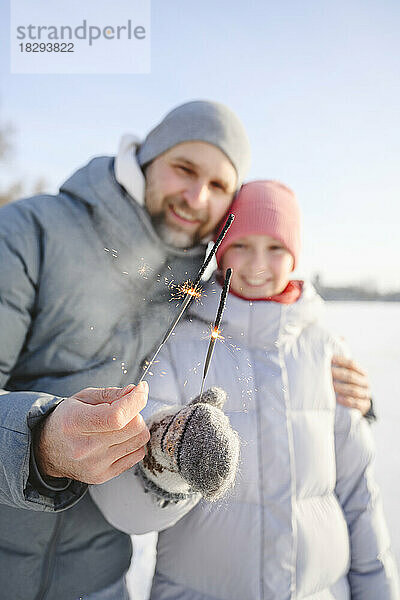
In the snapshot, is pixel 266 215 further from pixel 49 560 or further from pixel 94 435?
pixel 49 560

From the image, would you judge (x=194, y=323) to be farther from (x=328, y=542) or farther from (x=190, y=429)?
(x=328, y=542)

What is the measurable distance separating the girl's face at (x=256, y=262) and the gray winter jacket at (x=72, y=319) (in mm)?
123

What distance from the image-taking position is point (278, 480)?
129cm

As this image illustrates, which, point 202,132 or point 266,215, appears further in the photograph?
point 202,132

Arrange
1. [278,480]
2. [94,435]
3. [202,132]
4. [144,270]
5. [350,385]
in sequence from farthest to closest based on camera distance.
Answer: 1. [350,385]
2. [202,132]
3. [278,480]
4. [144,270]
5. [94,435]

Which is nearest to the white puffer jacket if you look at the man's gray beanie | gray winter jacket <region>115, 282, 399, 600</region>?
gray winter jacket <region>115, 282, 399, 600</region>

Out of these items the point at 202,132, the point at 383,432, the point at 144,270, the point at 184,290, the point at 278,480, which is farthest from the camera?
the point at 383,432

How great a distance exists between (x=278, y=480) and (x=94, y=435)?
77 cm

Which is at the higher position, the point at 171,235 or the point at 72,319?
the point at 171,235

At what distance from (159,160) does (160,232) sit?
30cm

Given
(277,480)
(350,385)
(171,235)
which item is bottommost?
(277,480)

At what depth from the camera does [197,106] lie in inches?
58.4

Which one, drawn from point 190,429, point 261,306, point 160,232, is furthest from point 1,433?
point 261,306


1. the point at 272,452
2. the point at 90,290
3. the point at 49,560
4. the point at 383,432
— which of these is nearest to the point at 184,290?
the point at 90,290
